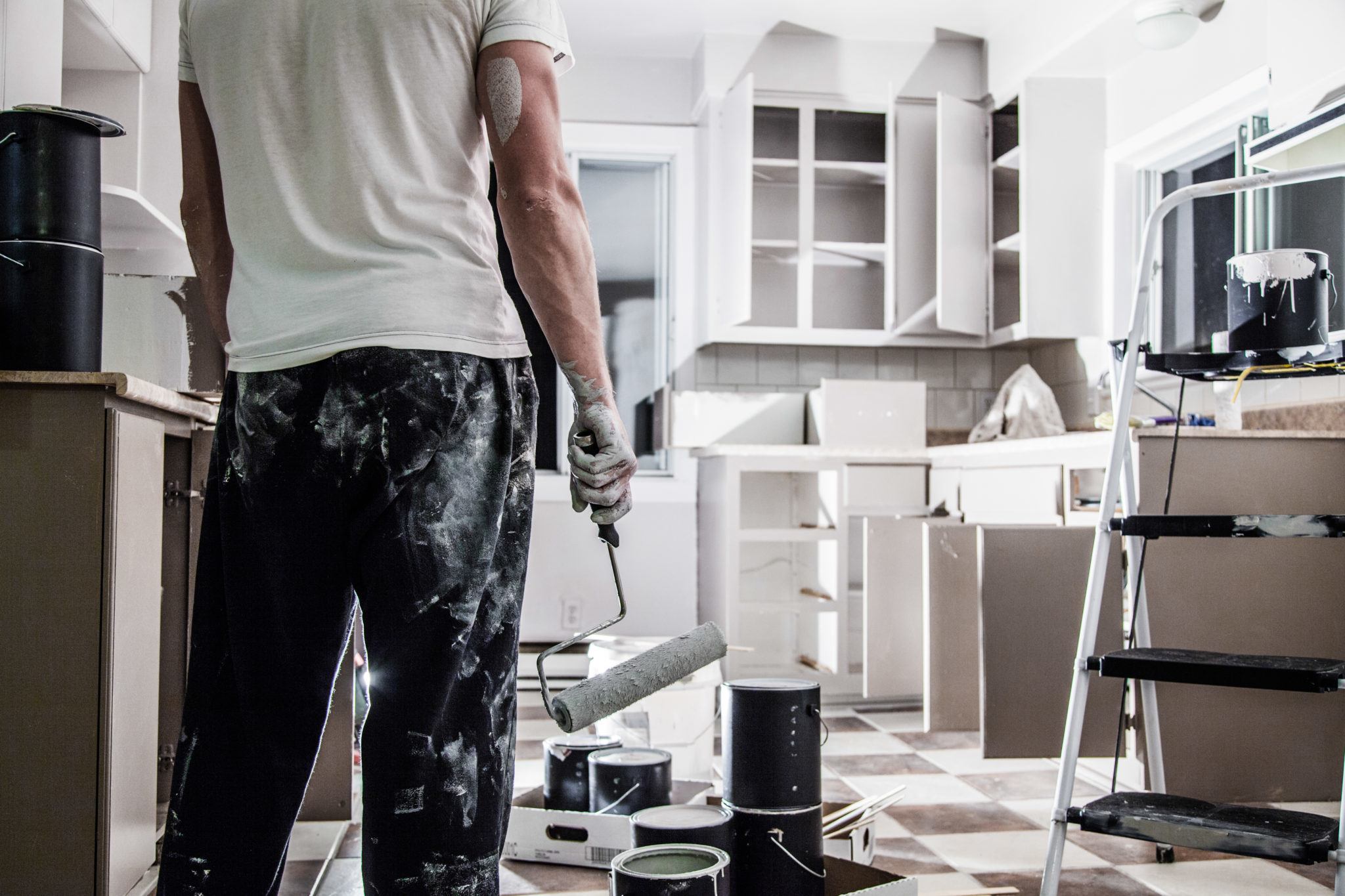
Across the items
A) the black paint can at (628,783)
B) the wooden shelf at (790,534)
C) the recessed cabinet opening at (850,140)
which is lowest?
the black paint can at (628,783)

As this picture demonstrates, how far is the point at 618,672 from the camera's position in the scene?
3.99 ft

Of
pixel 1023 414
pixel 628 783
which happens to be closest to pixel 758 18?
pixel 1023 414

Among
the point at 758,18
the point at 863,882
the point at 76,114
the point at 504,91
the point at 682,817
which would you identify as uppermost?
the point at 758,18

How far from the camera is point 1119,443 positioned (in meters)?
1.97

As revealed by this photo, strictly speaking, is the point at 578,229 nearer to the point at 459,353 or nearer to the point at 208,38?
the point at 459,353

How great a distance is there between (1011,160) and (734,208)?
0.97 m

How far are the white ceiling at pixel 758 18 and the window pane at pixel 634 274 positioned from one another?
0.49 meters

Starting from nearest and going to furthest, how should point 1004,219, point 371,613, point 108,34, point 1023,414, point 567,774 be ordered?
point 371,613 → point 567,774 → point 108,34 → point 1023,414 → point 1004,219

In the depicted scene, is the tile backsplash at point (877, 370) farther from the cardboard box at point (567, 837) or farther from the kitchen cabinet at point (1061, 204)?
the cardboard box at point (567, 837)

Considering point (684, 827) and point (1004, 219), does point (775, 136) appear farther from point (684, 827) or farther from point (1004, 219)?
point (684, 827)

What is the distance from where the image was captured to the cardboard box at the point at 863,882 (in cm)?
159

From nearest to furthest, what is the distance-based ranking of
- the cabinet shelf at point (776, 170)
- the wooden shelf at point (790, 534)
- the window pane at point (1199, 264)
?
the window pane at point (1199, 264) < the wooden shelf at point (790, 534) < the cabinet shelf at point (776, 170)

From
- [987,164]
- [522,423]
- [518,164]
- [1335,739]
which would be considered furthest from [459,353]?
[987,164]

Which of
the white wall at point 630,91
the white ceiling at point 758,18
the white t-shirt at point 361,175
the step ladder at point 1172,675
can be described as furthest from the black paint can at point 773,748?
the white wall at point 630,91
